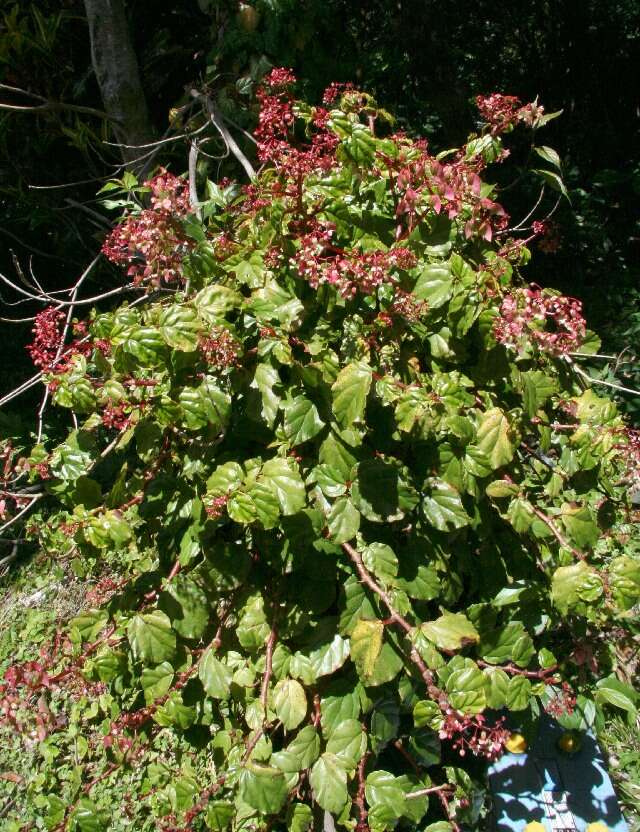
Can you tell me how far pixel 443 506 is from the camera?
1.51m

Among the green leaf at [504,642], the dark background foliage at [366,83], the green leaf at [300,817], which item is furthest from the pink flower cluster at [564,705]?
the dark background foliage at [366,83]

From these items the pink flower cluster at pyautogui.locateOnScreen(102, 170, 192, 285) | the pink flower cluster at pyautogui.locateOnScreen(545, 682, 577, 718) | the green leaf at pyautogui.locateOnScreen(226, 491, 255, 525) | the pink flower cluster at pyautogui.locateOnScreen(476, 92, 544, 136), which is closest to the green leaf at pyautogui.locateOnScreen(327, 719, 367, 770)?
the pink flower cluster at pyautogui.locateOnScreen(545, 682, 577, 718)

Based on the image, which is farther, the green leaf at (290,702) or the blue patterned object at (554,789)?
the blue patterned object at (554,789)

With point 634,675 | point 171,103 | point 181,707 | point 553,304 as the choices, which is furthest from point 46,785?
point 171,103

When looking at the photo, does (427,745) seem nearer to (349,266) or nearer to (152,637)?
(152,637)

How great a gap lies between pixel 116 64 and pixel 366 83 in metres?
1.68

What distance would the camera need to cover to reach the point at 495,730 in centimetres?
137

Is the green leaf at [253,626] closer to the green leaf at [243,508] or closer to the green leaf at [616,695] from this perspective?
the green leaf at [243,508]

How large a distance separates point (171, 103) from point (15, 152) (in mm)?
930

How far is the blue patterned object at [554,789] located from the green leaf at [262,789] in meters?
→ 0.80

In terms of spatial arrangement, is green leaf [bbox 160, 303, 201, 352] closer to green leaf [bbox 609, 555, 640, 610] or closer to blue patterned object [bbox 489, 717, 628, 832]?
green leaf [bbox 609, 555, 640, 610]

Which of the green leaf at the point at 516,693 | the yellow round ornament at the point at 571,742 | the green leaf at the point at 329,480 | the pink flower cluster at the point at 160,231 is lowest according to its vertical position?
Result: the yellow round ornament at the point at 571,742

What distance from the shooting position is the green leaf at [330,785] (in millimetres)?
1496

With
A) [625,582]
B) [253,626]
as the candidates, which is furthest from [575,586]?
[253,626]
